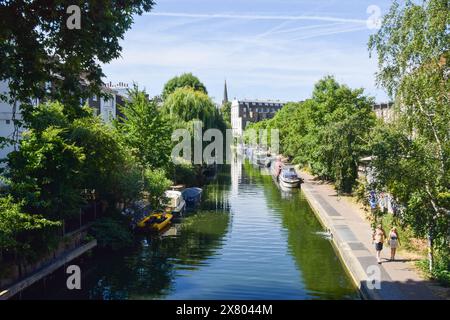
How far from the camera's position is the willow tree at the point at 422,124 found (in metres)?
15.1

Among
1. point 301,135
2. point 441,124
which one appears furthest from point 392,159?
point 301,135

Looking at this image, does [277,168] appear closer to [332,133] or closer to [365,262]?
[332,133]

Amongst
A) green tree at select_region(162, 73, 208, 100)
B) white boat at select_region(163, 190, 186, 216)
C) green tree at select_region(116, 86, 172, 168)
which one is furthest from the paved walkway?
green tree at select_region(162, 73, 208, 100)

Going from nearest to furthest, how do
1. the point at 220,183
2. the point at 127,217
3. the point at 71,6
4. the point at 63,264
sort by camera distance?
the point at 71,6
the point at 63,264
the point at 127,217
the point at 220,183

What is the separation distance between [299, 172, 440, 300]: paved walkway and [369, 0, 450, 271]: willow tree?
2082mm

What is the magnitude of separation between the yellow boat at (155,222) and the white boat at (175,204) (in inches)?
98.9

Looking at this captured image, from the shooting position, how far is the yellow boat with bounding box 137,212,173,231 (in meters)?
29.4

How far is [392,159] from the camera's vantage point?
15438mm

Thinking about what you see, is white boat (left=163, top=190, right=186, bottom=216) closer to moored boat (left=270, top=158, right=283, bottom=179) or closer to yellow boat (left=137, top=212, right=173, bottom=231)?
yellow boat (left=137, top=212, right=173, bottom=231)

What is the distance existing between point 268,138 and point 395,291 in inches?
3866

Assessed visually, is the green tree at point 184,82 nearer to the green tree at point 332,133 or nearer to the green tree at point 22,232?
the green tree at point 332,133

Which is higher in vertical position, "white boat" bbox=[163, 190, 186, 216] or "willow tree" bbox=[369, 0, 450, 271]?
"willow tree" bbox=[369, 0, 450, 271]

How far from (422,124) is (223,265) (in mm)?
11263

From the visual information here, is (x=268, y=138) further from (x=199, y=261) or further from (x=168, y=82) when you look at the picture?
(x=199, y=261)
